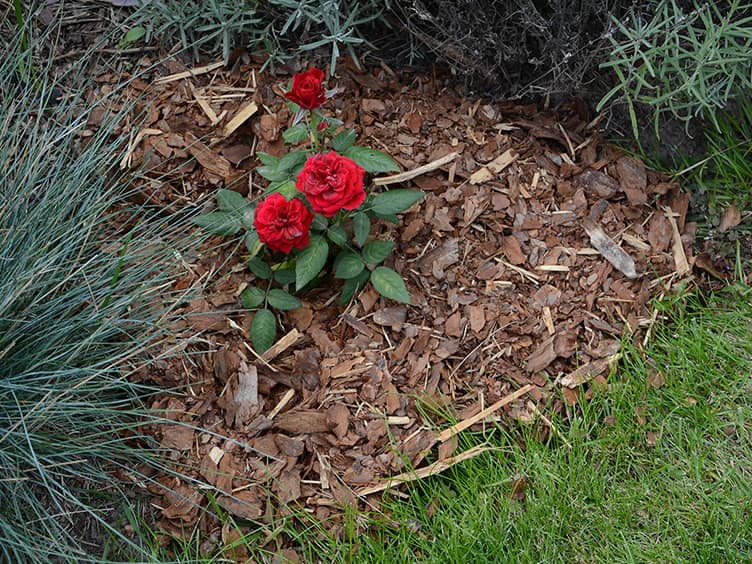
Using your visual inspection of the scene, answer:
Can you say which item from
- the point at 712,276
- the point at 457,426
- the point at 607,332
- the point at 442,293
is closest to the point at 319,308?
the point at 442,293

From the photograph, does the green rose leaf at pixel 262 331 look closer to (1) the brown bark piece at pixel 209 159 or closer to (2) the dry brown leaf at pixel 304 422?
(2) the dry brown leaf at pixel 304 422

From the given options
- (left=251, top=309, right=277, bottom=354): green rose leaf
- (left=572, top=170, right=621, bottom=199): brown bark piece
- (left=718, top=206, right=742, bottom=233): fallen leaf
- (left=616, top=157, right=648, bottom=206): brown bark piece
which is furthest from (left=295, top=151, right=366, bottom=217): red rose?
(left=718, top=206, right=742, bottom=233): fallen leaf

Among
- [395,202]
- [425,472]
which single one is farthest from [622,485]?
[395,202]

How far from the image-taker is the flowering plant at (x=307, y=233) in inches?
92.8

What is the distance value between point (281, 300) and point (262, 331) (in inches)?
4.3

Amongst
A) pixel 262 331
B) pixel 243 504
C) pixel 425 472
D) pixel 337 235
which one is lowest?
pixel 243 504

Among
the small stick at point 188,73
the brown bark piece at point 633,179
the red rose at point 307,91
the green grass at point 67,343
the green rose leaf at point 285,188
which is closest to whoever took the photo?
the green grass at point 67,343

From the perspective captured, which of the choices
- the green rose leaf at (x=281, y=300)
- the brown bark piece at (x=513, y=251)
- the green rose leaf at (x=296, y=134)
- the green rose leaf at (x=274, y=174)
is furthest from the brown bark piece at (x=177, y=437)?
the brown bark piece at (x=513, y=251)

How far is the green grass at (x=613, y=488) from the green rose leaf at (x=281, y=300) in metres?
0.62

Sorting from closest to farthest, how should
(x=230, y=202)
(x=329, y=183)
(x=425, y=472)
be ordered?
(x=329, y=183) → (x=425, y=472) → (x=230, y=202)

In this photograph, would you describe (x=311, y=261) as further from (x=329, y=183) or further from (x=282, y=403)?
(x=282, y=403)

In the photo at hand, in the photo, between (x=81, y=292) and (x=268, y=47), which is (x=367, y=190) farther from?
(x=81, y=292)

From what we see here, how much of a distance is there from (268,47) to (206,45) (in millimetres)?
270

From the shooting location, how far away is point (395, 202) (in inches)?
96.3
